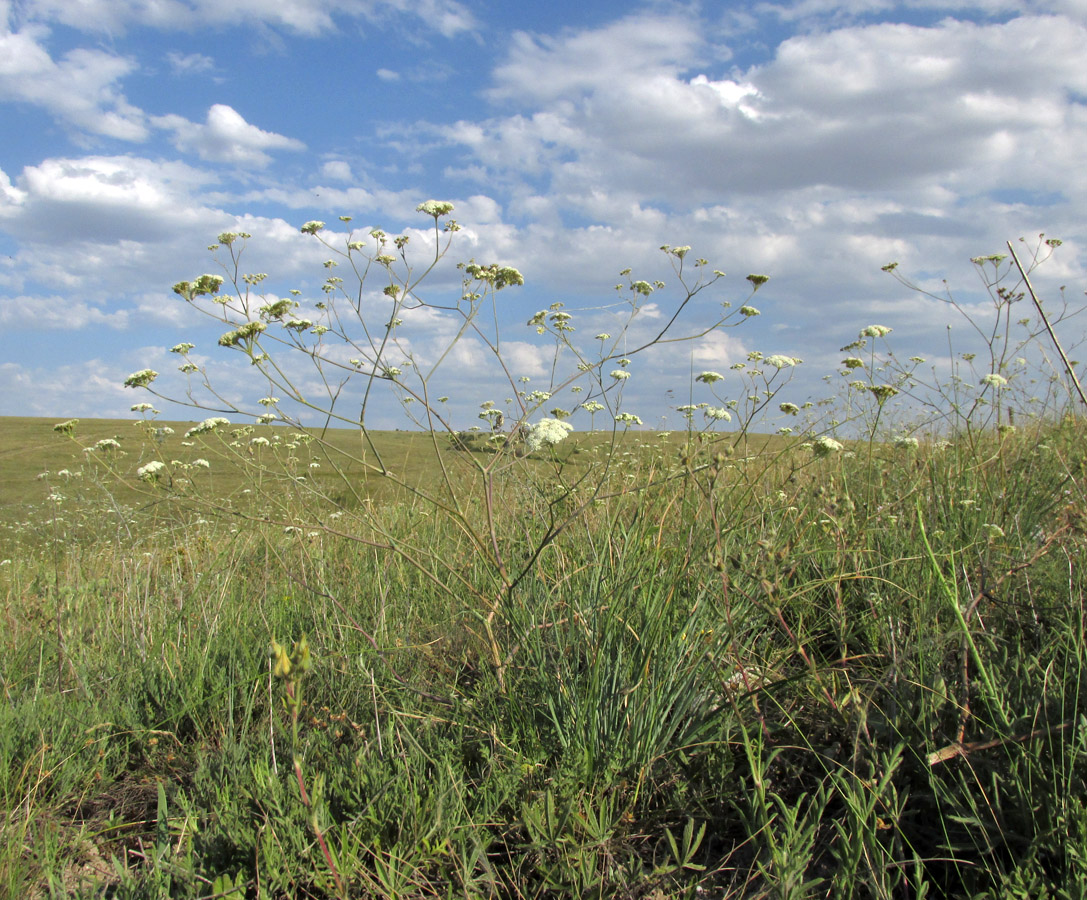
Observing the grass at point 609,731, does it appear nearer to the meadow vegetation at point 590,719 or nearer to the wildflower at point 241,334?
the meadow vegetation at point 590,719

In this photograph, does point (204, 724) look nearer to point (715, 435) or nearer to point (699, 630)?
point (699, 630)

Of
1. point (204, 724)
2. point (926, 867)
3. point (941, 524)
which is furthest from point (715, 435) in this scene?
point (204, 724)

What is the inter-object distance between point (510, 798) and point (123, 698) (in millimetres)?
1962

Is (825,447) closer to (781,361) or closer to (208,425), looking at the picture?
(781,361)

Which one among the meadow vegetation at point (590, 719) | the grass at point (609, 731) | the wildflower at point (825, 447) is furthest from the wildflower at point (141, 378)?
the wildflower at point (825, 447)

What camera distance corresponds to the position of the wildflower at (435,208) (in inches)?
128

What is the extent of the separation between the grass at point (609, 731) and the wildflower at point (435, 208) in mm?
1432

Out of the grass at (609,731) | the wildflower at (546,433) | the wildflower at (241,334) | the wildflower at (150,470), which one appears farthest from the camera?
the wildflower at (150,470)

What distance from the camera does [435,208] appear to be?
3256mm

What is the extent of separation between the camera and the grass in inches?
67.9

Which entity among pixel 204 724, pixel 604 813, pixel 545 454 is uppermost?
pixel 545 454

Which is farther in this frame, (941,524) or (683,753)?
(941,524)

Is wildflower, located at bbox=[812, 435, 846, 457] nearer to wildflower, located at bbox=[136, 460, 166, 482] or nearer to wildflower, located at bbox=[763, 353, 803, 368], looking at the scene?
wildflower, located at bbox=[763, 353, 803, 368]

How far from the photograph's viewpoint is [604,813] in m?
1.86
